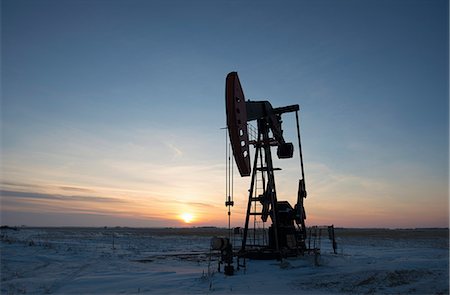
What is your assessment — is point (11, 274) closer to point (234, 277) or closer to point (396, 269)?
point (234, 277)

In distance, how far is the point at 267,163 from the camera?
16.8 m

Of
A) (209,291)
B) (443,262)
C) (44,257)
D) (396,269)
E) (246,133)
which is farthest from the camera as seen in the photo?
(44,257)

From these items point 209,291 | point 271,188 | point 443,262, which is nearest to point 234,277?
point 209,291

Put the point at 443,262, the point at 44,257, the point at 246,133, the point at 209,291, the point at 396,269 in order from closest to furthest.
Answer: the point at 209,291
the point at 396,269
the point at 443,262
the point at 246,133
the point at 44,257

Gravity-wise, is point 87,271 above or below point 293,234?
below

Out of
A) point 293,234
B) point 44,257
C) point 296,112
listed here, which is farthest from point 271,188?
point 44,257

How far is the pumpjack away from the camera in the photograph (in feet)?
42.7

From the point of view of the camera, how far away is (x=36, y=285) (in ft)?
36.3

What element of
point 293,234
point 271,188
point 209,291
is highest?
point 271,188

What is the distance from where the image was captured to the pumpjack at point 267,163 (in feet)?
42.7

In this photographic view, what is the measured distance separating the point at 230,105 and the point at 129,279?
23.1 feet

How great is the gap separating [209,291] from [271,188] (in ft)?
22.6

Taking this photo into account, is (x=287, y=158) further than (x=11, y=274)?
Yes

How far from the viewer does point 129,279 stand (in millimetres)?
12562
